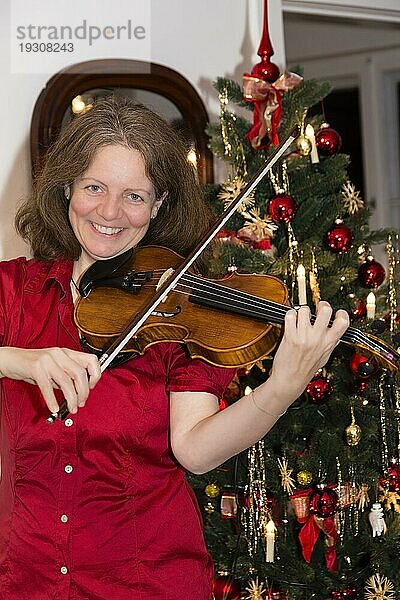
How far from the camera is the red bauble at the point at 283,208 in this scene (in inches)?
82.8

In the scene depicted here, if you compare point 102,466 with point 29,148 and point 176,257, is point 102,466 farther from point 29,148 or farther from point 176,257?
point 29,148

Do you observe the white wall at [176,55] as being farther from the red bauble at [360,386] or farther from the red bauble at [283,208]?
the red bauble at [360,386]

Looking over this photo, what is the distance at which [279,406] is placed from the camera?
1.47 m

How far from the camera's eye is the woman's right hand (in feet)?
4.30

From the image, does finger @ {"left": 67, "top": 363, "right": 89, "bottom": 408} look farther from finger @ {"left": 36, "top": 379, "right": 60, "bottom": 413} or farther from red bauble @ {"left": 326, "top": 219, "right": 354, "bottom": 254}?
red bauble @ {"left": 326, "top": 219, "right": 354, "bottom": 254}

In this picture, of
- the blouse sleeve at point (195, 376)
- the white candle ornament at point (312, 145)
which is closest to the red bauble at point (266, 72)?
the white candle ornament at point (312, 145)

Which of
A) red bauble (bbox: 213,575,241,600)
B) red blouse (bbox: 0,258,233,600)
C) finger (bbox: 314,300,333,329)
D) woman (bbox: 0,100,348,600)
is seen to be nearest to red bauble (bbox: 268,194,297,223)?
woman (bbox: 0,100,348,600)

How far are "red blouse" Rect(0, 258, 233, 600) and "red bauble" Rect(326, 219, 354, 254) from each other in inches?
25.2

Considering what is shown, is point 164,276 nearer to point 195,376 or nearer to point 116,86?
point 195,376

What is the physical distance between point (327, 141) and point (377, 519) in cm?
82

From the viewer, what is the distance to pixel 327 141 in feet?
7.14

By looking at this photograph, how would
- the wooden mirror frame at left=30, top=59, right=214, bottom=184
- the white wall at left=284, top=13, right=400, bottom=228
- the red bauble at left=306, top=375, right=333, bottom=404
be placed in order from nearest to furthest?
the red bauble at left=306, top=375, right=333, bottom=404 → the wooden mirror frame at left=30, top=59, right=214, bottom=184 → the white wall at left=284, top=13, right=400, bottom=228

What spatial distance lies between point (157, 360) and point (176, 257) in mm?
185

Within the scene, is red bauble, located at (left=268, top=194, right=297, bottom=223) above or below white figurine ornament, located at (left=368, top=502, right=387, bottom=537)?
above
